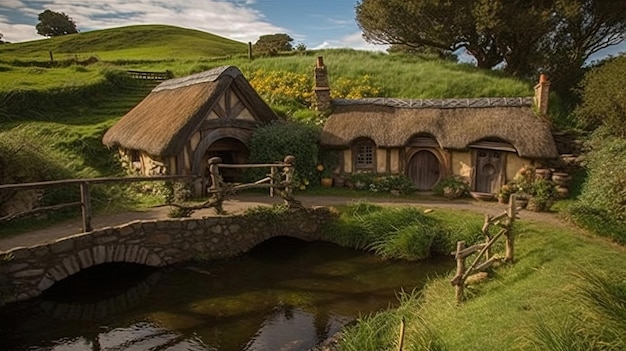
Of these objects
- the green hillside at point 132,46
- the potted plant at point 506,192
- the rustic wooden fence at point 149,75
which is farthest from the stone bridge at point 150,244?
the green hillside at point 132,46

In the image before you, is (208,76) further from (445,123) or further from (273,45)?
(273,45)

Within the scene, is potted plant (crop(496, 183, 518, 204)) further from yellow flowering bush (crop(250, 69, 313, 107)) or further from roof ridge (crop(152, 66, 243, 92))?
yellow flowering bush (crop(250, 69, 313, 107))

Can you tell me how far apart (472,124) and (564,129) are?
12.9 feet

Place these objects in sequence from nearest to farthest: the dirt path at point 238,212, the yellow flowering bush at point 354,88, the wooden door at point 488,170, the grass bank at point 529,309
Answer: the grass bank at point 529,309 → the dirt path at point 238,212 → the wooden door at point 488,170 → the yellow flowering bush at point 354,88

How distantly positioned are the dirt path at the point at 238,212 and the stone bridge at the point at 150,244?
0.66 metres

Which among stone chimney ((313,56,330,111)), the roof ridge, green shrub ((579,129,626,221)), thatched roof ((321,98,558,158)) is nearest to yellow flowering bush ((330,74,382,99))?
stone chimney ((313,56,330,111))

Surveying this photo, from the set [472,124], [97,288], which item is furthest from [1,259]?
[472,124]

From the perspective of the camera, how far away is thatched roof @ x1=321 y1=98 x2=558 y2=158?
15.1m

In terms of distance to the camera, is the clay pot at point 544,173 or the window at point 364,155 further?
the window at point 364,155

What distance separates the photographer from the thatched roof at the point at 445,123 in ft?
49.6

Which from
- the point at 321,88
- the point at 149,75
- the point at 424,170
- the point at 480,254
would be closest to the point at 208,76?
the point at 321,88

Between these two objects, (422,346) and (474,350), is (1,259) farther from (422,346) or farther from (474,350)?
(474,350)

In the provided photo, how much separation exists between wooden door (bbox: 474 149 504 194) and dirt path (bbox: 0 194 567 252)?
904 millimetres

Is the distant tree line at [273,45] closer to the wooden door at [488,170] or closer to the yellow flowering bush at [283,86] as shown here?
the yellow flowering bush at [283,86]
